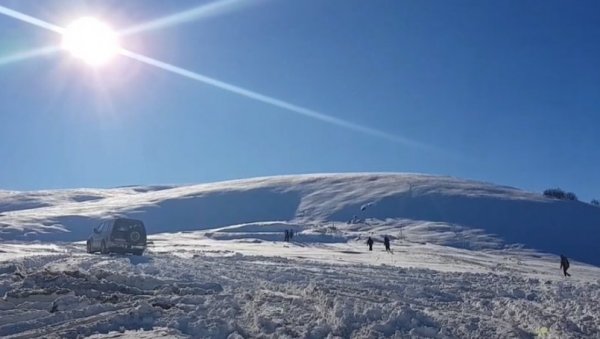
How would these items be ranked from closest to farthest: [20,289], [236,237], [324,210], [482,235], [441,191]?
1. [20,289]
2. [236,237]
3. [482,235]
4. [324,210]
5. [441,191]

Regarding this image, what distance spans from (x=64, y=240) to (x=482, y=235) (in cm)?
4470

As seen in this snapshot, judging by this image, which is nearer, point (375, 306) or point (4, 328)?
point (4, 328)

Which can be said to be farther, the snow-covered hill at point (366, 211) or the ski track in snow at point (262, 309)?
the snow-covered hill at point (366, 211)

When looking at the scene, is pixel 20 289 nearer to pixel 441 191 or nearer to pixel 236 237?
pixel 236 237

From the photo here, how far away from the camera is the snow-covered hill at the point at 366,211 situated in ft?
240

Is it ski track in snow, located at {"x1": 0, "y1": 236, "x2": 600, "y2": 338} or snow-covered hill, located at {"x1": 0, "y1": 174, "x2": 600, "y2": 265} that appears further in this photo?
snow-covered hill, located at {"x1": 0, "y1": 174, "x2": 600, "y2": 265}

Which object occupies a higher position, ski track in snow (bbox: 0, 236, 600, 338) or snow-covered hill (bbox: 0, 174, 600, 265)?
snow-covered hill (bbox: 0, 174, 600, 265)

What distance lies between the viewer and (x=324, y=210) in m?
90.8

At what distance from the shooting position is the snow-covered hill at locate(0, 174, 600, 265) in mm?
73188

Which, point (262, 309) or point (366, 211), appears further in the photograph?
point (366, 211)

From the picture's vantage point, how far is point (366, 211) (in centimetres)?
8781

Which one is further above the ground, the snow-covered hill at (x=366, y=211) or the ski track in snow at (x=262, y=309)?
the snow-covered hill at (x=366, y=211)

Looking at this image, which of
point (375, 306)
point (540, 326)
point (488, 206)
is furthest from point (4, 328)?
point (488, 206)

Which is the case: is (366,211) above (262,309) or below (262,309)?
above
